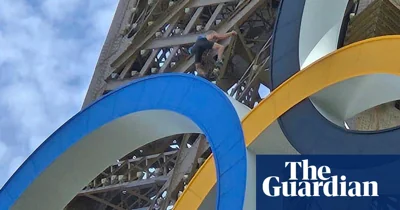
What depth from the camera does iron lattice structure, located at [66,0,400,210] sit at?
16703 millimetres

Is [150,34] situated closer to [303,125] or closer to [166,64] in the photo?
[166,64]

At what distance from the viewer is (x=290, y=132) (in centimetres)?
1021

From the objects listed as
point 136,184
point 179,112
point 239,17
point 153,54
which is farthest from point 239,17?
point 179,112

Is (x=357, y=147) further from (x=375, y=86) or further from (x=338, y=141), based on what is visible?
(x=375, y=86)

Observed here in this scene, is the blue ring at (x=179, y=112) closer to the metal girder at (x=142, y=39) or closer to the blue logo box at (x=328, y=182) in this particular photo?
the blue logo box at (x=328, y=182)

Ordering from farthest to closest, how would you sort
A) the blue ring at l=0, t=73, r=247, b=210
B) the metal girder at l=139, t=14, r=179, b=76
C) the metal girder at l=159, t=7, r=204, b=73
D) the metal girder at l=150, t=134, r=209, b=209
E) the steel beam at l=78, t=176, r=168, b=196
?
Result: the metal girder at l=139, t=14, r=179, b=76 < the metal girder at l=159, t=7, r=204, b=73 < the steel beam at l=78, t=176, r=168, b=196 < the metal girder at l=150, t=134, r=209, b=209 < the blue ring at l=0, t=73, r=247, b=210

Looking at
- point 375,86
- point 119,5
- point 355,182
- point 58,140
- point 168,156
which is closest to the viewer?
point 355,182

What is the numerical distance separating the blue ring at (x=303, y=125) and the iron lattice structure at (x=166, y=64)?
4.66 meters

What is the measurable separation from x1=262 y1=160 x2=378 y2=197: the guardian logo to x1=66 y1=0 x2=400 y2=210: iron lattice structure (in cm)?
546

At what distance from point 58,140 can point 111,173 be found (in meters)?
6.94

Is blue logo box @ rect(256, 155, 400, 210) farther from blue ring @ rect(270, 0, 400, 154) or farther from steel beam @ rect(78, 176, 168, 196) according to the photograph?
steel beam @ rect(78, 176, 168, 196)

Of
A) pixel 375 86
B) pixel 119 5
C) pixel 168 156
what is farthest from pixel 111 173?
pixel 375 86

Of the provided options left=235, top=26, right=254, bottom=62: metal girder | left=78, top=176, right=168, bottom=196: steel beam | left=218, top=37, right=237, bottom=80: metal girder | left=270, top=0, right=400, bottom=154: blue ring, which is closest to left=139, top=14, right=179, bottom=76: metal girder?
left=235, top=26, right=254, bottom=62: metal girder

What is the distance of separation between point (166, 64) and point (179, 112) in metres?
8.84
